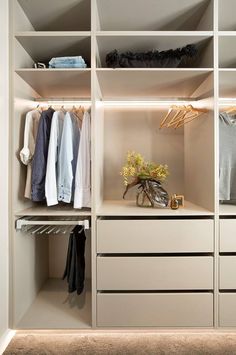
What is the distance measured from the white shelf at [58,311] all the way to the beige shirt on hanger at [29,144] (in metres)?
0.89

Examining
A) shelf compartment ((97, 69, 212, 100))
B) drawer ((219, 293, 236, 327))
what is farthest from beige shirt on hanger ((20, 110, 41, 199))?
drawer ((219, 293, 236, 327))

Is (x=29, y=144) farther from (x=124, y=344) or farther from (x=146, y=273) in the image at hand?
(x=124, y=344)

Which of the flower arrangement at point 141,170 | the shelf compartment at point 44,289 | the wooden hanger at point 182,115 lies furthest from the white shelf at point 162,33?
the shelf compartment at point 44,289

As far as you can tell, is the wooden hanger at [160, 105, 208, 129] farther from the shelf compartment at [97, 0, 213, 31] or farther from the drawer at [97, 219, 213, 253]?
the drawer at [97, 219, 213, 253]

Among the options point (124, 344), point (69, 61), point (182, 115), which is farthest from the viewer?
point (182, 115)

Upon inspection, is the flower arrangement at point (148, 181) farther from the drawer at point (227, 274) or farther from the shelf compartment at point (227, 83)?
the shelf compartment at point (227, 83)

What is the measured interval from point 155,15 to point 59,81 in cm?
87

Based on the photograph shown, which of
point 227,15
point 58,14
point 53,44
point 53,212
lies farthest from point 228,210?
point 58,14

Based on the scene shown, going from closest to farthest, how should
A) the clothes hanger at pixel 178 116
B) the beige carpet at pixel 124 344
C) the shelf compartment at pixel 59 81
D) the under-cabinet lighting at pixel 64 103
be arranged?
the beige carpet at pixel 124 344 → the shelf compartment at pixel 59 81 → the clothes hanger at pixel 178 116 → the under-cabinet lighting at pixel 64 103

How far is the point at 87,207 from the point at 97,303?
2.21 ft

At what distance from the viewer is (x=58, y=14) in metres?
1.80

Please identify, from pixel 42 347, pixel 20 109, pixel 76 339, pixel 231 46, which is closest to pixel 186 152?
pixel 231 46

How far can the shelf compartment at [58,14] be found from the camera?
1.71m

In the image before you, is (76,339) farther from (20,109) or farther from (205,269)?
(20,109)
